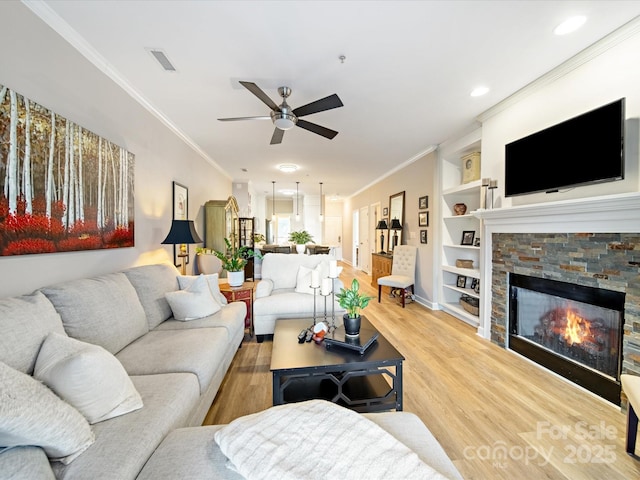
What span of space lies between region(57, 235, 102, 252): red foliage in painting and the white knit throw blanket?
1838 mm

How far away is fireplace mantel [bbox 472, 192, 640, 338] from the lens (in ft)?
6.14

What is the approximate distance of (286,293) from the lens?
3.35 meters

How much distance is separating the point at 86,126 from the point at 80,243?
93 centimetres

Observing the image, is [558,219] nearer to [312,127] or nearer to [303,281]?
[312,127]

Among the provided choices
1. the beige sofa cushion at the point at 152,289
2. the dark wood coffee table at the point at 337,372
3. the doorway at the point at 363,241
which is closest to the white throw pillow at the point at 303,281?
the dark wood coffee table at the point at 337,372

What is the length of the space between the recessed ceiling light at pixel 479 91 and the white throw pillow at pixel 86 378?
3.57 metres

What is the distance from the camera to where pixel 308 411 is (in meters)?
0.96

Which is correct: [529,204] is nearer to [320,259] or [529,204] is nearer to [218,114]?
[320,259]

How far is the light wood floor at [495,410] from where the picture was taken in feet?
4.97

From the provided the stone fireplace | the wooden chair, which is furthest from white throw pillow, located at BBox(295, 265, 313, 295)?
the wooden chair

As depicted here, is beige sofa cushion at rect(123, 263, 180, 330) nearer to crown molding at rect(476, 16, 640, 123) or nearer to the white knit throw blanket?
the white knit throw blanket

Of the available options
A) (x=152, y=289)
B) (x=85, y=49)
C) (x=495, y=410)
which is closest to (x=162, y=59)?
(x=85, y=49)

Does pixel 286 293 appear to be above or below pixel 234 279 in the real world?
below

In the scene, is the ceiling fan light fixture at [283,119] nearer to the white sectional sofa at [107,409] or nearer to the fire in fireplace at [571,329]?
the white sectional sofa at [107,409]
